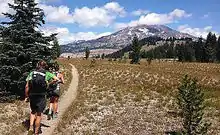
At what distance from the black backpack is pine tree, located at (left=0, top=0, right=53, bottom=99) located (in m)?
12.0

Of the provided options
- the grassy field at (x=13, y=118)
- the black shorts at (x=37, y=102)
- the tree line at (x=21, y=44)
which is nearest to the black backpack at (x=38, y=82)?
the black shorts at (x=37, y=102)

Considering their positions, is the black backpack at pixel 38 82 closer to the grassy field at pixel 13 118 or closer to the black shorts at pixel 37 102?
the black shorts at pixel 37 102

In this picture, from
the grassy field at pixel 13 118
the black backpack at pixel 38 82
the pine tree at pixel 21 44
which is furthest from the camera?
the pine tree at pixel 21 44

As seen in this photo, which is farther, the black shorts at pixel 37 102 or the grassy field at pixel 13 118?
the grassy field at pixel 13 118

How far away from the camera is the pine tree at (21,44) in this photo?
26.2 m

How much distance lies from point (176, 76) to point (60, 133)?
4512 cm

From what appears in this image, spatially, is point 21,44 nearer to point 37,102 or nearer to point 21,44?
point 21,44

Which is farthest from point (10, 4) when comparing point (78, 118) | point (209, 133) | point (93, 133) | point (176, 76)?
point (176, 76)

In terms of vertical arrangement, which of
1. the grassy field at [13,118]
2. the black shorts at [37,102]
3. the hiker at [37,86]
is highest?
the hiker at [37,86]

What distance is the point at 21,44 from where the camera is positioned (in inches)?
1056

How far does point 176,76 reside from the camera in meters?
59.8

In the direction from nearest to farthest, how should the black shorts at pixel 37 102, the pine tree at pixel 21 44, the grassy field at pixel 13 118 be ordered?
the black shorts at pixel 37 102 → the grassy field at pixel 13 118 → the pine tree at pixel 21 44

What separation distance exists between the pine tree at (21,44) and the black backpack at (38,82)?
12.0 m

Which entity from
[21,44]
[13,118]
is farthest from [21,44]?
[13,118]
